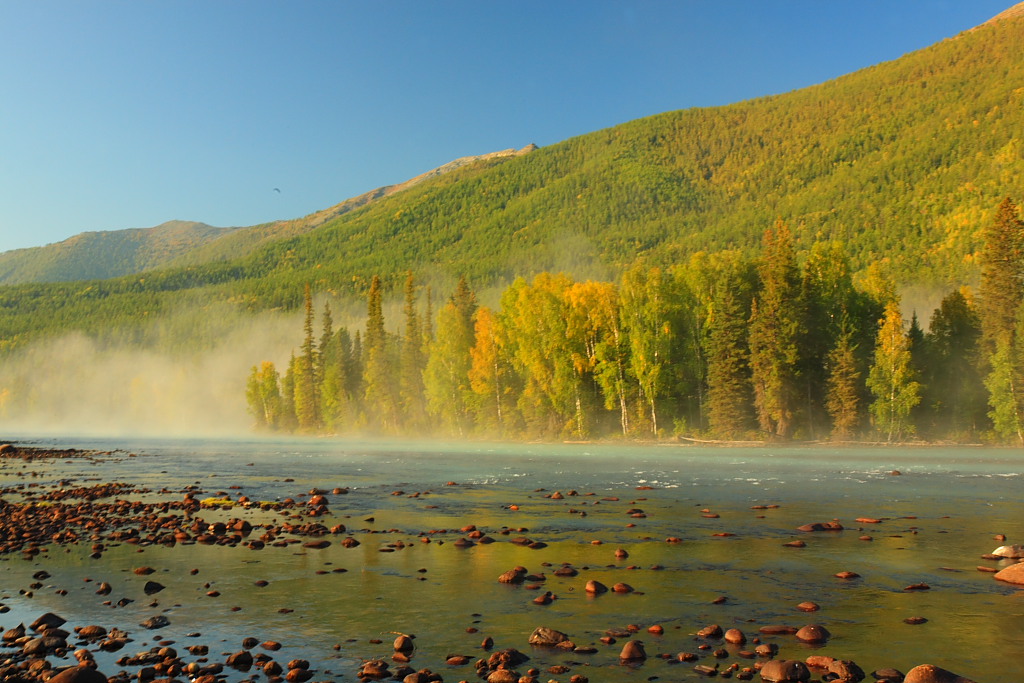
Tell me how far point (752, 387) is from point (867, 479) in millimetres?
43767

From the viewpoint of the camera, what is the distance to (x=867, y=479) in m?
43.1

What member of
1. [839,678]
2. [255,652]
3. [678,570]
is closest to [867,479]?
[678,570]

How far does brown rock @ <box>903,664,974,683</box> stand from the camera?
11.0 meters

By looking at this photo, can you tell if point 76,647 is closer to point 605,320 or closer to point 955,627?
point 955,627

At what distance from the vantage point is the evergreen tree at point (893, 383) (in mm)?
79625

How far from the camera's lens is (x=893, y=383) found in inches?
3147

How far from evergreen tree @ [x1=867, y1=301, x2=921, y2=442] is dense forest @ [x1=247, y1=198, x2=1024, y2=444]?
15cm

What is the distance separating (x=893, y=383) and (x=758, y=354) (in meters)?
13.6

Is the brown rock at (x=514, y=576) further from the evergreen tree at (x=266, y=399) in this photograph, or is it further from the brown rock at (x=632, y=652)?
the evergreen tree at (x=266, y=399)

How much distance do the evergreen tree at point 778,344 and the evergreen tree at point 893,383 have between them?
8.10 metres

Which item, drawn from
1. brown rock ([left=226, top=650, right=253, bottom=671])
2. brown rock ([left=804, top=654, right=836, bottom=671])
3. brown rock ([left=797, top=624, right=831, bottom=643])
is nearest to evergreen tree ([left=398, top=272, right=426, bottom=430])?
brown rock ([left=226, top=650, right=253, bottom=671])

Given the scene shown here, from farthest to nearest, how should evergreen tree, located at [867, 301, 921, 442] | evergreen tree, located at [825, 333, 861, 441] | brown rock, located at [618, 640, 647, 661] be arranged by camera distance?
evergreen tree, located at [825, 333, 861, 441]
evergreen tree, located at [867, 301, 921, 442]
brown rock, located at [618, 640, 647, 661]

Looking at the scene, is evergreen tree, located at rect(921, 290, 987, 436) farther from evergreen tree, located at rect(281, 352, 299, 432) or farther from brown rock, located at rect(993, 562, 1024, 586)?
evergreen tree, located at rect(281, 352, 299, 432)

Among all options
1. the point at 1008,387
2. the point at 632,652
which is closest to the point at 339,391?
the point at 1008,387
